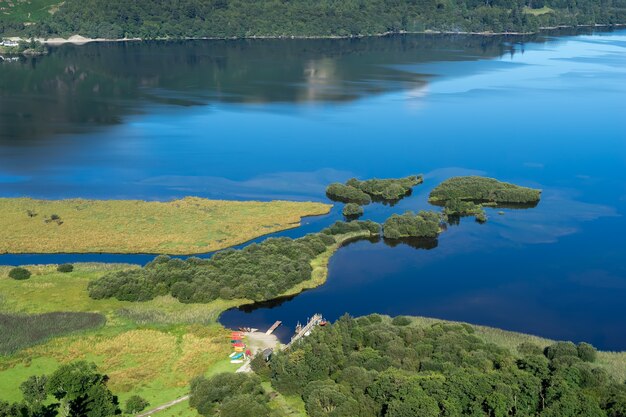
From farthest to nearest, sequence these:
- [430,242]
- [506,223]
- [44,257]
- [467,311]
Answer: [506,223] → [430,242] → [44,257] → [467,311]

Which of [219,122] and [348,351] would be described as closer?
[348,351]

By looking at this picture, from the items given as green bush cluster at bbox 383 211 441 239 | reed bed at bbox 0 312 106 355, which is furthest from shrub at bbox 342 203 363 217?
reed bed at bbox 0 312 106 355

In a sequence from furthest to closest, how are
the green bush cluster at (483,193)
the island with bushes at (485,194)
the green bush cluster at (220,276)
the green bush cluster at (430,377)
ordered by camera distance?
the green bush cluster at (483,193) → the island with bushes at (485,194) → the green bush cluster at (220,276) → the green bush cluster at (430,377)

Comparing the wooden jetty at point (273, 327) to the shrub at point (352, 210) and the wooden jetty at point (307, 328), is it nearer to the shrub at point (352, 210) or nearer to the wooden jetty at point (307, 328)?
the wooden jetty at point (307, 328)

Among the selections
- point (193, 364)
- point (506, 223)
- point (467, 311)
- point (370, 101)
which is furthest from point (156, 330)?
point (370, 101)

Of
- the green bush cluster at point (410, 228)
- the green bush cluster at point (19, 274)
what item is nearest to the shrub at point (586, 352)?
the green bush cluster at point (410, 228)

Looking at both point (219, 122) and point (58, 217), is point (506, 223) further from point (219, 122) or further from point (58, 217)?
point (219, 122)

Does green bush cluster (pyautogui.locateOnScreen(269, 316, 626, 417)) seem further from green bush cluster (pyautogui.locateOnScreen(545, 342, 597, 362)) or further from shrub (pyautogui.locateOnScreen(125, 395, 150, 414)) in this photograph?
shrub (pyautogui.locateOnScreen(125, 395, 150, 414))

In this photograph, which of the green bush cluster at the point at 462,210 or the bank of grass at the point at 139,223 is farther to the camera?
the green bush cluster at the point at 462,210
